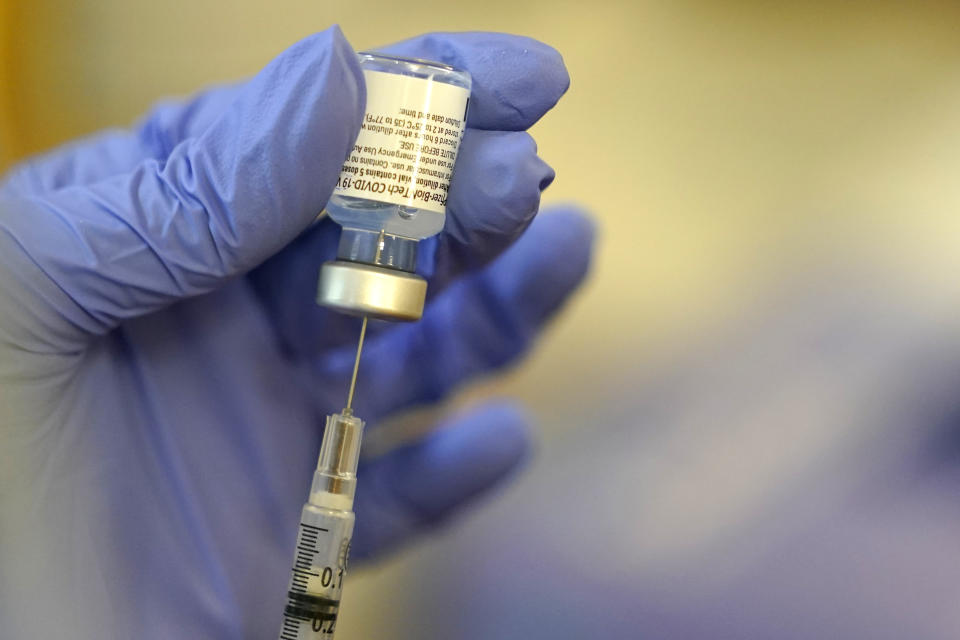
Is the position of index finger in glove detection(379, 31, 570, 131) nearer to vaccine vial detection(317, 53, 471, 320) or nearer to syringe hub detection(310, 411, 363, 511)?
vaccine vial detection(317, 53, 471, 320)

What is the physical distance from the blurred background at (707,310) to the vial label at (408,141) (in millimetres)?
527

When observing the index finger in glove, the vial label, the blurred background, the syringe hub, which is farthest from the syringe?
the blurred background

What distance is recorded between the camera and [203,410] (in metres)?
0.99

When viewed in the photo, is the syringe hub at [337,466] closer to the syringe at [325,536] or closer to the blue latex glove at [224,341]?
the syringe at [325,536]

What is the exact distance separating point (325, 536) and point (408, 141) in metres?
0.37

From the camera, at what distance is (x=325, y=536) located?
784 mm

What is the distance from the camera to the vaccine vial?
0.76 m

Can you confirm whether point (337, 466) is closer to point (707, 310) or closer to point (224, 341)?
point (224, 341)

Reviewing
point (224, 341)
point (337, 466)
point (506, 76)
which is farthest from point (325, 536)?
point (506, 76)

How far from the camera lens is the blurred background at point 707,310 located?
48.6 inches

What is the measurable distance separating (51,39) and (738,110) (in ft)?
3.33

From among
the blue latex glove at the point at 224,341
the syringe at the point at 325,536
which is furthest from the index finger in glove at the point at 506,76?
the syringe at the point at 325,536

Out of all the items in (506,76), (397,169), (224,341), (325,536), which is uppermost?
(506,76)

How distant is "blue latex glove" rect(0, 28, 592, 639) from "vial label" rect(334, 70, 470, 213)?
0.09 ft
